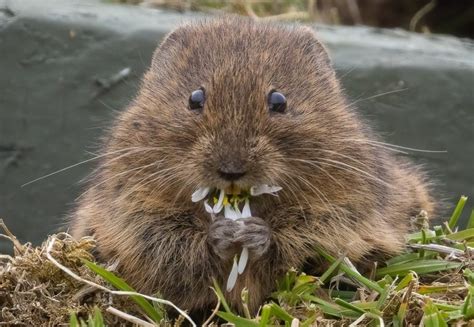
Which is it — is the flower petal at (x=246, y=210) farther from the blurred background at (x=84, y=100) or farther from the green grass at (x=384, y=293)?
the blurred background at (x=84, y=100)

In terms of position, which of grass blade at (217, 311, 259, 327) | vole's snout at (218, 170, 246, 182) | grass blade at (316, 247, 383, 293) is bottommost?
grass blade at (217, 311, 259, 327)

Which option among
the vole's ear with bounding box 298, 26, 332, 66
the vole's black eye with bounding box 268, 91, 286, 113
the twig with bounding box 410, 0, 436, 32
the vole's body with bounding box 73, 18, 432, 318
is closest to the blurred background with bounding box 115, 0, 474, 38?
the twig with bounding box 410, 0, 436, 32

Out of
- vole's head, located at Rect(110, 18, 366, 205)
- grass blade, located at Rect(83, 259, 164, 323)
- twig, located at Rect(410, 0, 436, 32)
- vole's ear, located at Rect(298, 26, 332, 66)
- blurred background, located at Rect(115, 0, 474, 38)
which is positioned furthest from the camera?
blurred background, located at Rect(115, 0, 474, 38)

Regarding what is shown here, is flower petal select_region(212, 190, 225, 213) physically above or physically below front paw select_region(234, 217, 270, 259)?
above

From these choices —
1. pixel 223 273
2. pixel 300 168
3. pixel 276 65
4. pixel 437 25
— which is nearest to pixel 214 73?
pixel 276 65

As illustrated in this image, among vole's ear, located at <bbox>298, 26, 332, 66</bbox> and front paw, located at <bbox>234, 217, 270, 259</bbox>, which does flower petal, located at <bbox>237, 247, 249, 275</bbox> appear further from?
vole's ear, located at <bbox>298, 26, 332, 66</bbox>

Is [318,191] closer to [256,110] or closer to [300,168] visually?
[300,168]
